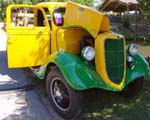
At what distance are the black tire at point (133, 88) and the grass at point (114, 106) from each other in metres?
0.09

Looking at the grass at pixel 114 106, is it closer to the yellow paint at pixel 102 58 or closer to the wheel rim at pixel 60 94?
the wheel rim at pixel 60 94

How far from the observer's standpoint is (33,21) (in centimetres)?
793

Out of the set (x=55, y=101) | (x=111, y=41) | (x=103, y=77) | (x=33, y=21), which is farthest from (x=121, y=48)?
(x=33, y=21)

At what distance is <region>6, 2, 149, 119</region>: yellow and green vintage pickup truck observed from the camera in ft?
16.4

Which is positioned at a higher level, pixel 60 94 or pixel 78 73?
pixel 78 73

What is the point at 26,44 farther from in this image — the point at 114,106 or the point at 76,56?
the point at 114,106

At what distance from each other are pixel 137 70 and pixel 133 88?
0.47 meters

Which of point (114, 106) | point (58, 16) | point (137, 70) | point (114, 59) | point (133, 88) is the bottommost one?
point (114, 106)

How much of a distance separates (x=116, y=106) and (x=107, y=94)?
1.88ft

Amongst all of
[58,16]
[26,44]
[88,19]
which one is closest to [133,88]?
[88,19]

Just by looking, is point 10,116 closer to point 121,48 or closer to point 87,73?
point 87,73

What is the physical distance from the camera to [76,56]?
17.5 feet

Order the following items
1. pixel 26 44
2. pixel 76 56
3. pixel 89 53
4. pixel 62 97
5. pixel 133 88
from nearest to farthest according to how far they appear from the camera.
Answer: pixel 89 53 → pixel 62 97 → pixel 76 56 → pixel 133 88 → pixel 26 44

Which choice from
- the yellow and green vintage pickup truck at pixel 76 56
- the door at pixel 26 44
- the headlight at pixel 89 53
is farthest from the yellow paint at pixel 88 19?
the door at pixel 26 44
